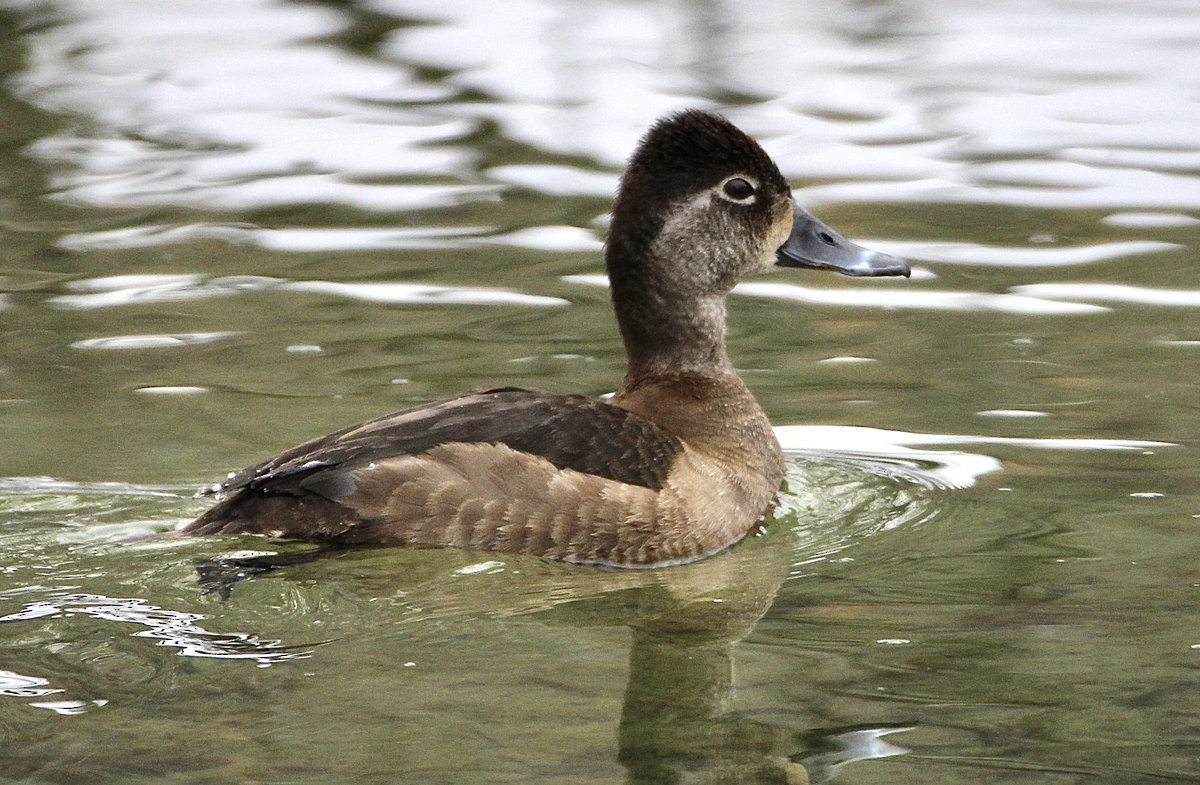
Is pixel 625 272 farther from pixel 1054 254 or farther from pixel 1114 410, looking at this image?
pixel 1054 254

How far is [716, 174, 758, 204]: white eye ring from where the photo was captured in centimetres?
695

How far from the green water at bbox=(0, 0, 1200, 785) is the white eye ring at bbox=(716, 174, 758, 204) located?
1027 mm

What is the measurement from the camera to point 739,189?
6988mm

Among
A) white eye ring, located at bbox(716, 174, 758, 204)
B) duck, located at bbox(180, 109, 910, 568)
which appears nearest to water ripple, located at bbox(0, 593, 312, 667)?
duck, located at bbox(180, 109, 910, 568)

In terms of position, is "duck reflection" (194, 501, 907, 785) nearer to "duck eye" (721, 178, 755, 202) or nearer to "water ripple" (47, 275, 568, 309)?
"duck eye" (721, 178, 755, 202)

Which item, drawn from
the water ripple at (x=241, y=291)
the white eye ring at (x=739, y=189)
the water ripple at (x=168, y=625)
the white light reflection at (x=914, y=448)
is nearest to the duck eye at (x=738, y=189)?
the white eye ring at (x=739, y=189)

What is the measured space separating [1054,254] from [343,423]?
4067 mm

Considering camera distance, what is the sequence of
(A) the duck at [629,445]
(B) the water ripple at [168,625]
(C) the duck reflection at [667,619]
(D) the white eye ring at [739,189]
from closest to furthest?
(C) the duck reflection at [667,619] < (B) the water ripple at [168,625] < (A) the duck at [629,445] < (D) the white eye ring at [739,189]

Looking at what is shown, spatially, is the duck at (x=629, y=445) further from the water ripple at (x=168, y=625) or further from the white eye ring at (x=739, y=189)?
the water ripple at (x=168, y=625)

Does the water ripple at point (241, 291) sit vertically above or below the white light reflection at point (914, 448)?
above

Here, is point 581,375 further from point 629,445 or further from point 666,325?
point 629,445

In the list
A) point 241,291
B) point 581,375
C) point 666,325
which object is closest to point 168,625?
point 666,325

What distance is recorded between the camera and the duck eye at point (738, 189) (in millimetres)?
6956

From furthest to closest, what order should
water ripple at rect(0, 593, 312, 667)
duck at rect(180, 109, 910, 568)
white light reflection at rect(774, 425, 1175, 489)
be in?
white light reflection at rect(774, 425, 1175, 489) < duck at rect(180, 109, 910, 568) < water ripple at rect(0, 593, 312, 667)
